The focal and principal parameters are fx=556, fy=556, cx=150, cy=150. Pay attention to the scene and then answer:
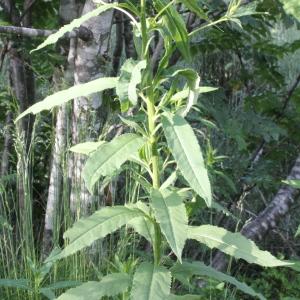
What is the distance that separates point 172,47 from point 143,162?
13.0 inches

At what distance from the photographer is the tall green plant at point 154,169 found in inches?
51.2

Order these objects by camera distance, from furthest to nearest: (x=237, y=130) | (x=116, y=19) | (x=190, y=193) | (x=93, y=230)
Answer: (x=116, y=19) < (x=237, y=130) < (x=190, y=193) < (x=93, y=230)

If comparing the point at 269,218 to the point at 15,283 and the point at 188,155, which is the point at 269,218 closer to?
the point at 15,283

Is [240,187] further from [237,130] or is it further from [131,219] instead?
[131,219]

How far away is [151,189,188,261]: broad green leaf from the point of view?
127 cm

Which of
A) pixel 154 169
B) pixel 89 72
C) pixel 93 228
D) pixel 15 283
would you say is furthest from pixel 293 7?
pixel 15 283

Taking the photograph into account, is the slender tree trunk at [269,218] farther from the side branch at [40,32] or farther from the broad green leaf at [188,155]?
the broad green leaf at [188,155]

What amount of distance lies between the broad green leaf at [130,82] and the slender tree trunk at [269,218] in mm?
1747

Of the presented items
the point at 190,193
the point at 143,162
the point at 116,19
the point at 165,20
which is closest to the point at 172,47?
the point at 165,20

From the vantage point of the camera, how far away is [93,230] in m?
1.39

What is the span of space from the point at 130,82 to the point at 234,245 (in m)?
0.52

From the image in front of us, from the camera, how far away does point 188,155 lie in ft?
4.21

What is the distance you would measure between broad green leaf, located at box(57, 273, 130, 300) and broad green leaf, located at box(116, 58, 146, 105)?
0.50m

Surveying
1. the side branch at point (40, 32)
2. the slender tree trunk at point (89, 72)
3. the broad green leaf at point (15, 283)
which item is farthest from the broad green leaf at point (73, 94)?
the side branch at point (40, 32)
